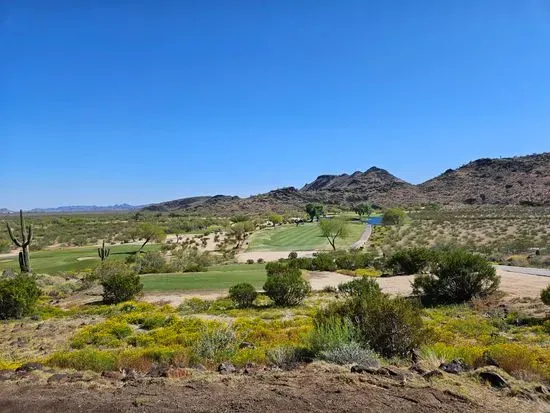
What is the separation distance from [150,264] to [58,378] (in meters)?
33.2

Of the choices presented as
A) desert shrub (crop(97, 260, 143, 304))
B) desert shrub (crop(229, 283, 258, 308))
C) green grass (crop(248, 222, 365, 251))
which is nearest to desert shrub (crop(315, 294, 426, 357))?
desert shrub (crop(229, 283, 258, 308))

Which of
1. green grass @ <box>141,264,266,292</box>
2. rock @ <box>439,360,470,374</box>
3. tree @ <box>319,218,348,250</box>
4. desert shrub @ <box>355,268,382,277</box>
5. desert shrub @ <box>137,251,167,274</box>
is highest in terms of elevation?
tree @ <box>319,218,348,250</box>

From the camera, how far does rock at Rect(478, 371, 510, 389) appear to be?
Result: 7.39 metres

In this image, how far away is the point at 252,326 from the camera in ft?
52.4

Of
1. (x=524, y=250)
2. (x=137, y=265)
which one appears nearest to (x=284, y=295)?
(x=137, y=265)

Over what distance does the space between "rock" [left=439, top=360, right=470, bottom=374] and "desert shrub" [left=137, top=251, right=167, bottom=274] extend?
33.1 metres

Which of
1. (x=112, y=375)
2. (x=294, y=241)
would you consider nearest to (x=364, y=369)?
(x=112, y=375)

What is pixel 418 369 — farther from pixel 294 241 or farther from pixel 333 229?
pixel 294 241

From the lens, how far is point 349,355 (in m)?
8.55

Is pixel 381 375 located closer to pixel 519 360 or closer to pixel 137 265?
pixel 519 360

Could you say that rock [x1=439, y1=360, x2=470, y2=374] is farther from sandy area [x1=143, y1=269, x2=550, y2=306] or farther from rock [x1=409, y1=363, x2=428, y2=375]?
sandy area [x1=143, y1=269, x2=550, y2=306]

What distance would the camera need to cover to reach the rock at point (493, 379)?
7.39 m

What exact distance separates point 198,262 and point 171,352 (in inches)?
1312

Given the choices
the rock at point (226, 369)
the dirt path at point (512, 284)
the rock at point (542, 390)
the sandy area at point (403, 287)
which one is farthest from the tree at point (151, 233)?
the rock at point (542, 390)
